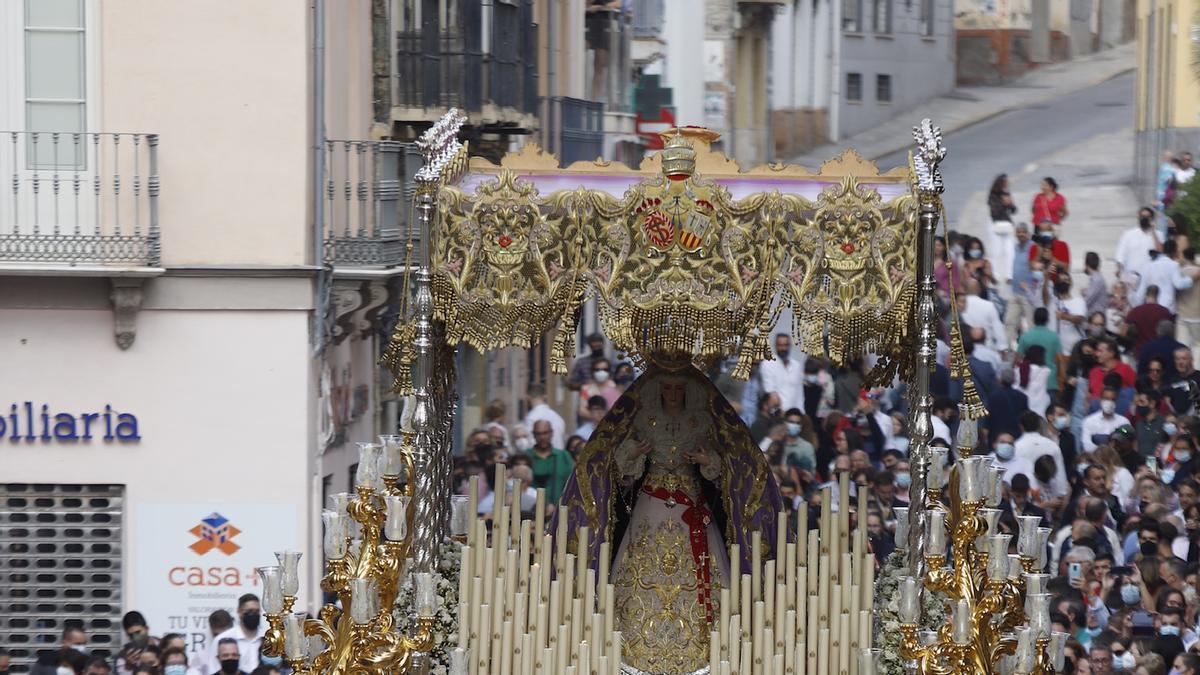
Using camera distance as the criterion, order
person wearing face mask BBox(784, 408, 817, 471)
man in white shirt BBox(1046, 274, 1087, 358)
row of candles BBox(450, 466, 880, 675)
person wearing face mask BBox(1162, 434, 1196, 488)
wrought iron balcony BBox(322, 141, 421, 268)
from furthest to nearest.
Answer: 1. man in white shirt BBox(1046, 274, 1087, 358)
2. wrought iron balcony BBox(322, 141, 421, 268)
3. person wearing face mask BBox(784, 408, 817, 471)
4. person wearing face mask BBox(1162, 434, 1196, 488)
5. row of candles BBox(450, 466, 880, 675)

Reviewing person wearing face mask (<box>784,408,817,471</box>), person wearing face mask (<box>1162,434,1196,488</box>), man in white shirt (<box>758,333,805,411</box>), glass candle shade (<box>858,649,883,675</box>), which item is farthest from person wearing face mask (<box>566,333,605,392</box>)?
glass candle shade (<box>858,649,883,675</box>)

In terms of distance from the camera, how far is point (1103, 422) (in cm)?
1622

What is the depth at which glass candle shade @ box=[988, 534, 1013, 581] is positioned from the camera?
1087 cm

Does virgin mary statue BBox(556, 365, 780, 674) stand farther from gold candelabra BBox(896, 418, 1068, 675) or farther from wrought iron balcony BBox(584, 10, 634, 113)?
wrought iron balcony BBox(584, 10, 634, 113)

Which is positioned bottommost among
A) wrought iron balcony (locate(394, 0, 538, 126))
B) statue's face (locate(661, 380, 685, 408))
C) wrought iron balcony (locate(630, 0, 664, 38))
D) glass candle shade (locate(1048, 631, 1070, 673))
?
glass candle shade (locate(1048, 631, 1070, 673))

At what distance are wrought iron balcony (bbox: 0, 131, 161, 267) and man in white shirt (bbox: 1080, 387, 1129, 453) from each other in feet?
19.5

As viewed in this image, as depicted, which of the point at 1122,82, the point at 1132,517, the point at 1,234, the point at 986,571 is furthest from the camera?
the point at 1122,82

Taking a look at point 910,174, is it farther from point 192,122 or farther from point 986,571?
point 192,122

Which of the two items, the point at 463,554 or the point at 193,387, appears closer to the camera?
the point at 463,554

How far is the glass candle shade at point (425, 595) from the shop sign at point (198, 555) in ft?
15.4

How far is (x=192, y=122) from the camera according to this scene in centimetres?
1567

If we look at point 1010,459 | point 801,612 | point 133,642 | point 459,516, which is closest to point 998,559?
point 801,612

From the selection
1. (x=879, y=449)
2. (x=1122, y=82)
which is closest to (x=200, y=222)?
(x=879, y=449)

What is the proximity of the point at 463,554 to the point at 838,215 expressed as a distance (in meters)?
2.34
